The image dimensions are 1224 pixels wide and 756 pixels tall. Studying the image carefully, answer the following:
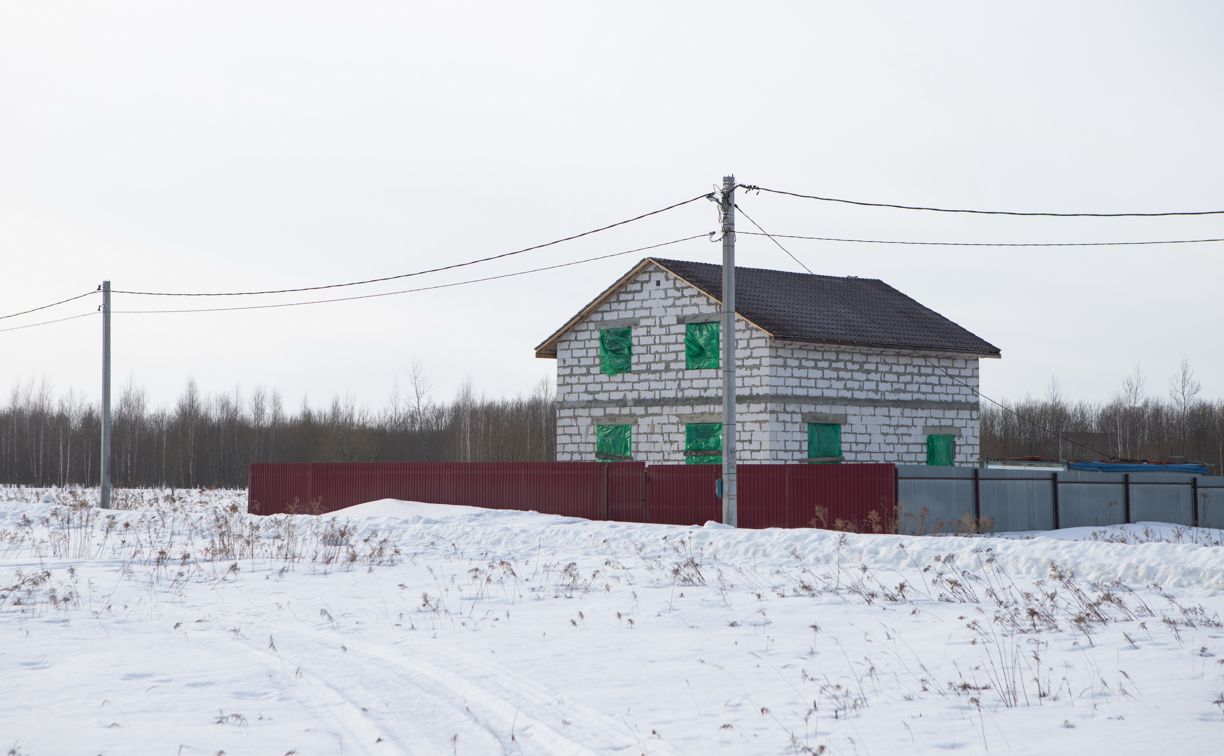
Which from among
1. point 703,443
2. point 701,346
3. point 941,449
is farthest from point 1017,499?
point 701,346

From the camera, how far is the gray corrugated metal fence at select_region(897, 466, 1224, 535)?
22.4 metres

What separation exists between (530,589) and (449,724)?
282 inches

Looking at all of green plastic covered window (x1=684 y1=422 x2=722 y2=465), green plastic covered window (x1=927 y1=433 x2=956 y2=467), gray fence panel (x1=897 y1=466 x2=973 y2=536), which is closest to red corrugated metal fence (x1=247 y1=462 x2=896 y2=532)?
gray fence panel (x1=897 y1=466 x2=973 y2=536)

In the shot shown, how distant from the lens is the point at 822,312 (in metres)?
29.4

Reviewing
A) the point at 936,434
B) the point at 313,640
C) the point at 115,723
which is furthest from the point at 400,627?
the point at 936,434

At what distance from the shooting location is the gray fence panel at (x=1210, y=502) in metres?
27.1

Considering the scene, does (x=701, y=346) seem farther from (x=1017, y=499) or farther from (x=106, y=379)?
(x=106, y=379)

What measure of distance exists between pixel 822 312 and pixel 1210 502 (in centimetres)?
1001

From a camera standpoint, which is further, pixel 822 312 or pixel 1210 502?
pixel 822 312

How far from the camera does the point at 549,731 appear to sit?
7.64 meters

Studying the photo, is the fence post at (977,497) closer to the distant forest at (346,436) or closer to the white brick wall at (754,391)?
the white brick wall at (754,391)

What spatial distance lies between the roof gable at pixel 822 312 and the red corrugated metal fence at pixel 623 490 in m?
4.47

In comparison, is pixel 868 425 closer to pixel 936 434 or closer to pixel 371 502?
pixel 936 434

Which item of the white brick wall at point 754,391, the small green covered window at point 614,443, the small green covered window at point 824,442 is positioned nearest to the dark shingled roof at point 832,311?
the white brick wall at point 754,391
